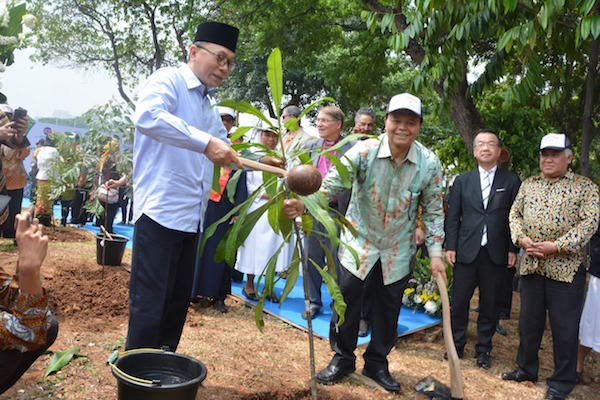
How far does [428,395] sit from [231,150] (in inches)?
85.0

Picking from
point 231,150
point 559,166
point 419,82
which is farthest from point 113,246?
point 559,166

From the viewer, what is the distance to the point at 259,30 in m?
10.7

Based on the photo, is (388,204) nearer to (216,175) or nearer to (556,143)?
(216,175)

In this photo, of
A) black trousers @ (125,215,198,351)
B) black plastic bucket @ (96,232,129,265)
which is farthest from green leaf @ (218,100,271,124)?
black plastic bucket @ (96,232,129,265)

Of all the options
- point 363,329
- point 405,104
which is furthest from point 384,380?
point 405,104

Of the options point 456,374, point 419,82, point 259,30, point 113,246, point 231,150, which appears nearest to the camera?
point 231,150

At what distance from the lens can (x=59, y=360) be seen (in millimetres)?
3025

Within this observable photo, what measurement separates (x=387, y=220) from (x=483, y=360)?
1753 mm

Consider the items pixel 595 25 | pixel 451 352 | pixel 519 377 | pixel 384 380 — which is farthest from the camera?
pixel 519 377

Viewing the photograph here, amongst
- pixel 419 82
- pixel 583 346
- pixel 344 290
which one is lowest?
pixel 583 346

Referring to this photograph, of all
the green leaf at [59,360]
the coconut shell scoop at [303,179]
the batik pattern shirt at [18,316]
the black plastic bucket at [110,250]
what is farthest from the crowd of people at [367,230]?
the black plastic bucket at [110,250]

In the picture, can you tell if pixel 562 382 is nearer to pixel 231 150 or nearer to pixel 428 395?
pixel 428 395

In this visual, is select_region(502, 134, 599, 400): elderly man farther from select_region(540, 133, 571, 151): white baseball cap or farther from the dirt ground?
the dirt ground

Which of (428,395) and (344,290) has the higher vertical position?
(344,290)
